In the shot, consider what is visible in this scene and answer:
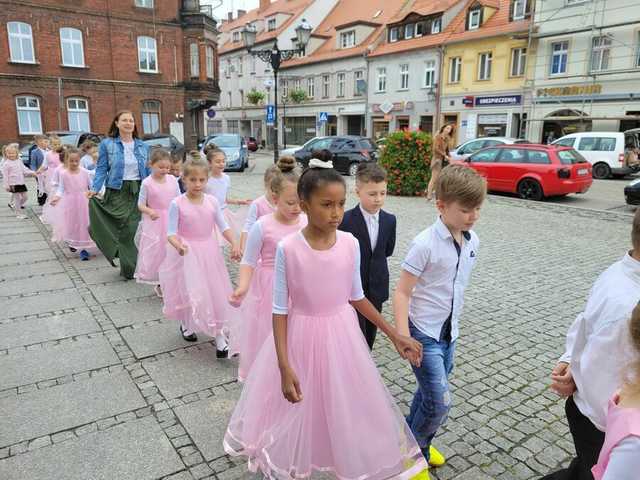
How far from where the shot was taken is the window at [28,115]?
2808 centimetres

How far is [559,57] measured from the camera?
26531 millimetres

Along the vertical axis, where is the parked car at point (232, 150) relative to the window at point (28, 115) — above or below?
below

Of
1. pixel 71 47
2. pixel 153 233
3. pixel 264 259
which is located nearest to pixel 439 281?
pixel 264 259

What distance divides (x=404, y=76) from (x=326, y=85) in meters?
9.94

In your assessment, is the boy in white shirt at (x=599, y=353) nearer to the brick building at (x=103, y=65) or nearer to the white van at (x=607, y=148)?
the white van at (x=607, y=148)

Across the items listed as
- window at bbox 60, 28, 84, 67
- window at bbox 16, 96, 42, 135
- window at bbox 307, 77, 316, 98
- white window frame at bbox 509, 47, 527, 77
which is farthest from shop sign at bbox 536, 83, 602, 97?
window at bbox 16, 96, 42, 135

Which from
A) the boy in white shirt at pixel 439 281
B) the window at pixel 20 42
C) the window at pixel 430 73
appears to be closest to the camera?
the boy in white shirt at pixel 439 281

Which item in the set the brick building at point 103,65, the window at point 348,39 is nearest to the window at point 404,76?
the window at point 348,39

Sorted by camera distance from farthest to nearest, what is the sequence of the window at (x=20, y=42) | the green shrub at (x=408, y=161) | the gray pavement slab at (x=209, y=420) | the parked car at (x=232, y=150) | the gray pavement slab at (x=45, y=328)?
the window at (x=20, y=42), the parked car at (x=232, y=150), the green shrub at (x=408, y=161), the gray pavement slab at (x=45, y=328), the gray pavement slab at (x=209, y=420)

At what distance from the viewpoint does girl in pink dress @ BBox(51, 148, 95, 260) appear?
781 centimetres

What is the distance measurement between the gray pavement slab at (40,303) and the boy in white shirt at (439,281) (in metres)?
4.33

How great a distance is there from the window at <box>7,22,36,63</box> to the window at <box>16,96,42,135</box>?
7.13ft

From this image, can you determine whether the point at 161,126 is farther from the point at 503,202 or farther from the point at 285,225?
the point at 285,225

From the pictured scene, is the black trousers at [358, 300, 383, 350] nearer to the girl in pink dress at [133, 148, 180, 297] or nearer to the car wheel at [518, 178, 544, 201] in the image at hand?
the girl in pink dress at [133, 148, 180, 297]
